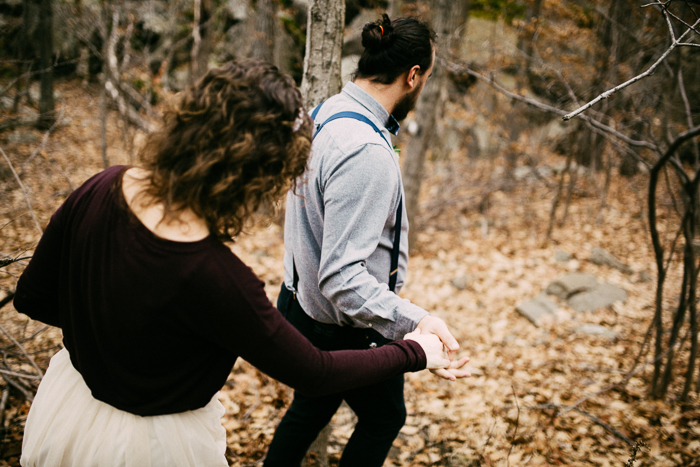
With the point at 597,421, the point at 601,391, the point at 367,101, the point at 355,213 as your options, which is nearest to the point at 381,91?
the point at 367,101

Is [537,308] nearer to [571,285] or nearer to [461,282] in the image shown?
[571,285]

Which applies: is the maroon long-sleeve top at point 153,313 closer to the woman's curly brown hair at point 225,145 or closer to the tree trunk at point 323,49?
the woman's curly brown hair at point 225,145

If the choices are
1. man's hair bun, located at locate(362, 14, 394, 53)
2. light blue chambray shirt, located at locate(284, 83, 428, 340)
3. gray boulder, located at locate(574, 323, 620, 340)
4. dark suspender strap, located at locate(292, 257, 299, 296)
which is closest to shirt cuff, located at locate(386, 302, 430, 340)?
light blue chambray shirt, located at locate(284, 83, 428, 340)

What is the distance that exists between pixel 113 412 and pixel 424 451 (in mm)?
2113

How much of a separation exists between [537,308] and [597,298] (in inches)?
29.1

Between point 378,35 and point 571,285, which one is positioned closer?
point 378,35

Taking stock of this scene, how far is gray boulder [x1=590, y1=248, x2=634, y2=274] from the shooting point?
5.70 metres

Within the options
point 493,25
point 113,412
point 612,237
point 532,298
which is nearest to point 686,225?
point 532,298

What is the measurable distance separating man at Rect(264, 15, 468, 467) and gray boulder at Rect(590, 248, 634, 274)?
5.21 m

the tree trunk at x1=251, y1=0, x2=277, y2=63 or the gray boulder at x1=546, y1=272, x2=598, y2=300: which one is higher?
the tree trunk at x1=251, y1=0, x2=277, y2=63

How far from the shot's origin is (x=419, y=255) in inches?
248

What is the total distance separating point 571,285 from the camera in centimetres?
505

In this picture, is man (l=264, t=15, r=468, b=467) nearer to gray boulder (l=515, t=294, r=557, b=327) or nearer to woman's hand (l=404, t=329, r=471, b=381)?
woman's hand (l=404, t=329, r=471, b=381)

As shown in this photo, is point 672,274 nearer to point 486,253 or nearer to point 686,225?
point 486,253
